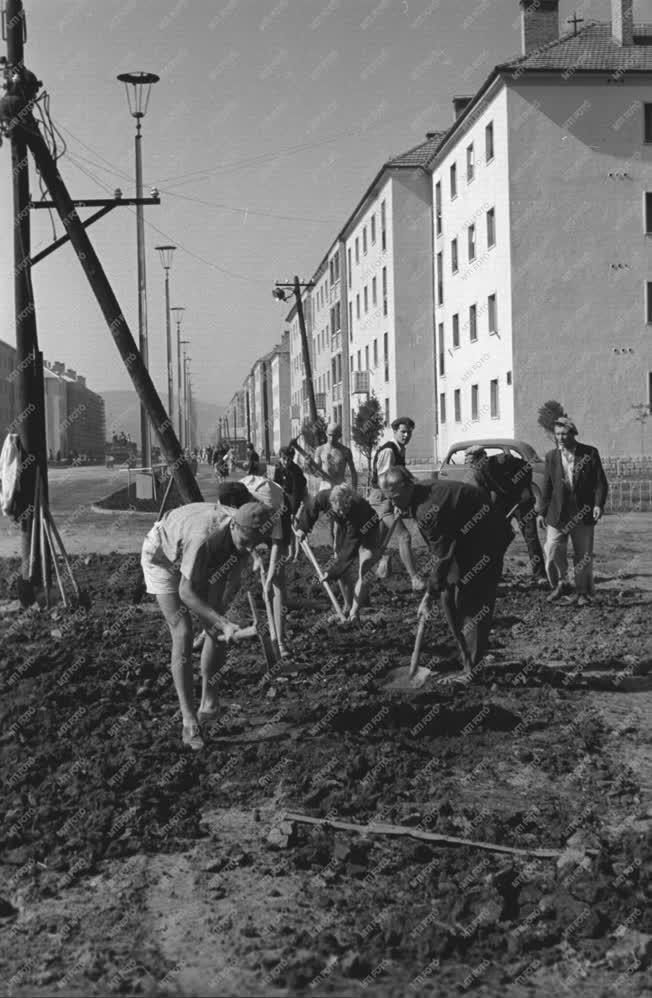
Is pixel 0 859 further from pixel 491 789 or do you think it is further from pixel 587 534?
pixel 587 534

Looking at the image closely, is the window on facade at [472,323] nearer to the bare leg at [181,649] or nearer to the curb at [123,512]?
the curb at [123,512]

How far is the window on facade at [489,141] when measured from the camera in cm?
3606

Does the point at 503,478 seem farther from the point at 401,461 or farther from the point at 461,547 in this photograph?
the point at 461,547

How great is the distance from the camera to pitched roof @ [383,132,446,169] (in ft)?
159

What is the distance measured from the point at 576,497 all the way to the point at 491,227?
2775 cm

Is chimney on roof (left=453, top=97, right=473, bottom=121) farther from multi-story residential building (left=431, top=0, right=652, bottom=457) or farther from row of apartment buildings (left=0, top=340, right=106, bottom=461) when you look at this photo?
row of apartment buildings (left=0, top=340, right=106, bottom=461)

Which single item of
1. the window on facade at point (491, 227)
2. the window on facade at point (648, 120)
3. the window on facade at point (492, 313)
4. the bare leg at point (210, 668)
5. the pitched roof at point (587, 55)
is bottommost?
the bare leg at point (210, 668)

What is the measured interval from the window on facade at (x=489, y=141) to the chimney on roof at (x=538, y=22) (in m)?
4.08

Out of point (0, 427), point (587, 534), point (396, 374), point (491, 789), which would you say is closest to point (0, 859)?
point (491, 789)

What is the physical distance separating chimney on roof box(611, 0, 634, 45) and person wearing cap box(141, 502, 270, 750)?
34.5 meters

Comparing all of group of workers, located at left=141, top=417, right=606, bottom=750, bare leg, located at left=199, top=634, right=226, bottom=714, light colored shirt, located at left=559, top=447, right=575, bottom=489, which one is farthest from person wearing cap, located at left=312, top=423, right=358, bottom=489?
bare leg, located at left=199, top=634, right=226, bottom=714

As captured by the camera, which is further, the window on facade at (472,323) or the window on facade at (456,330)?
the window on facade at (456,330)

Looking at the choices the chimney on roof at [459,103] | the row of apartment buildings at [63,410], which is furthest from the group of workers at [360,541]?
the row of apartment buildings at [63,410]

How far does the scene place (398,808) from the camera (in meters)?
5.13
